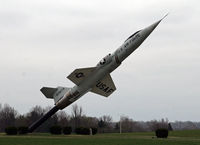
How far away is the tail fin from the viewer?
89.6ft

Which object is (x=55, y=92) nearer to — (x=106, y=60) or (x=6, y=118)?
(x=106, y=60)

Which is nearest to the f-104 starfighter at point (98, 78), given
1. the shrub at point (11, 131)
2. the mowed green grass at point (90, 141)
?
the mowed green grass at point (90, 141)

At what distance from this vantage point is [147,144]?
25703mm

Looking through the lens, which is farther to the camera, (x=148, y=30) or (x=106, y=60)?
(x=106, y=60)

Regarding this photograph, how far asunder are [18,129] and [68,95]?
16.2 m

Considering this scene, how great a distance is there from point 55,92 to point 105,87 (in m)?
4.65

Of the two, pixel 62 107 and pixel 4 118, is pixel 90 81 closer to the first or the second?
pixel 62 107

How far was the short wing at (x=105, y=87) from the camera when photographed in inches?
1006

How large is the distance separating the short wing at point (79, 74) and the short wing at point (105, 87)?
63.9 inches

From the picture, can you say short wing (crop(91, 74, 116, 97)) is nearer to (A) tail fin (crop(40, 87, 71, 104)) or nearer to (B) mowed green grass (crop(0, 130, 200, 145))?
(A) tail fin (crop(40, 87, 71, 104))

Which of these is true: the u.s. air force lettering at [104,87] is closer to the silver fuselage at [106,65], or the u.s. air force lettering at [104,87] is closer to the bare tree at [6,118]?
the silver fuselage at [106,65]

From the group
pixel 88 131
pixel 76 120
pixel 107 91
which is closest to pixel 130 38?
pixel 107 91

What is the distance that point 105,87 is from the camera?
26000mm

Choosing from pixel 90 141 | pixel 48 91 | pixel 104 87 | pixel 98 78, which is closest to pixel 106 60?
pixel 98 78
